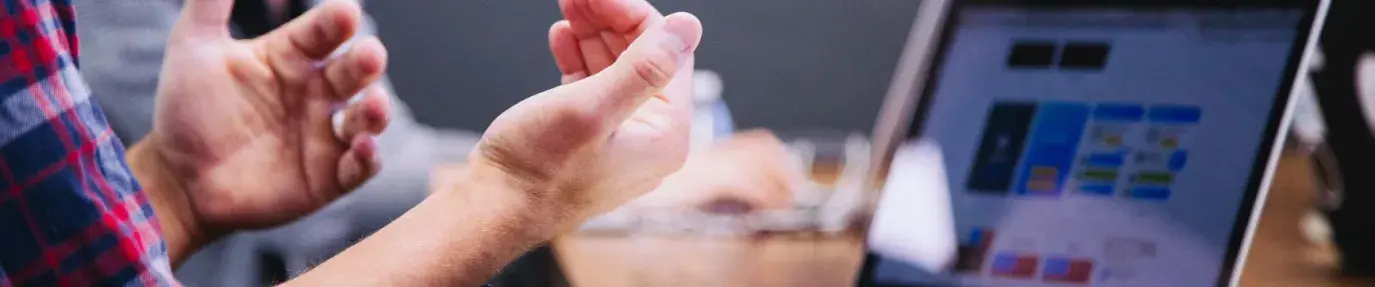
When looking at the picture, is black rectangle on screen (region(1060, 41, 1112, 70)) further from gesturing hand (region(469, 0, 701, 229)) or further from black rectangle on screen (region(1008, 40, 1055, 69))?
gesturing hand (region(469, 0, 701, 229))

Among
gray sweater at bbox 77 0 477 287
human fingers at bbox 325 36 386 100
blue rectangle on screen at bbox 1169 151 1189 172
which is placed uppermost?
blue rectangle on screen at bbox 1169 151 1189 172

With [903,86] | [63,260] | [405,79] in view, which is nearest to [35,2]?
[63,260]

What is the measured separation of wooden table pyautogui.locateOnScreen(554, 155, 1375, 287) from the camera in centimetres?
59

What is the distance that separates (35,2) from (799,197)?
0.57m

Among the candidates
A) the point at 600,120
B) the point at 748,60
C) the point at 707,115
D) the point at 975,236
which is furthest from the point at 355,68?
the point at 748,60

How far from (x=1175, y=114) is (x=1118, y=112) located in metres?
0.03

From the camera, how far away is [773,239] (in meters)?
0.70

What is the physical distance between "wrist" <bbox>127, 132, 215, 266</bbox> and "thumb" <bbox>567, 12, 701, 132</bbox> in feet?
1.22

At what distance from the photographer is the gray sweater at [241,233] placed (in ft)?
2.88

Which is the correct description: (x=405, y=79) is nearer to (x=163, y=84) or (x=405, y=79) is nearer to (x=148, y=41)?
(x=148, y=41)

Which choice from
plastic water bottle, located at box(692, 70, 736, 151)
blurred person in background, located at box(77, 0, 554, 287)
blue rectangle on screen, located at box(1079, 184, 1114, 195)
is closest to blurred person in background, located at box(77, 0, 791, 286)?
blurred person in background, located at box(77, 0, 554, 287)

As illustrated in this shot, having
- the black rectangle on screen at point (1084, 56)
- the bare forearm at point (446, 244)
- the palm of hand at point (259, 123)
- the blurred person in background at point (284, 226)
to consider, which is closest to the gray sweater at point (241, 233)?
the blurred person in background at point (284, 226)

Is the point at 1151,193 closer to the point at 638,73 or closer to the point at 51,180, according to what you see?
the point at 638,73

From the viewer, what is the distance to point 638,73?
394 millimetres
